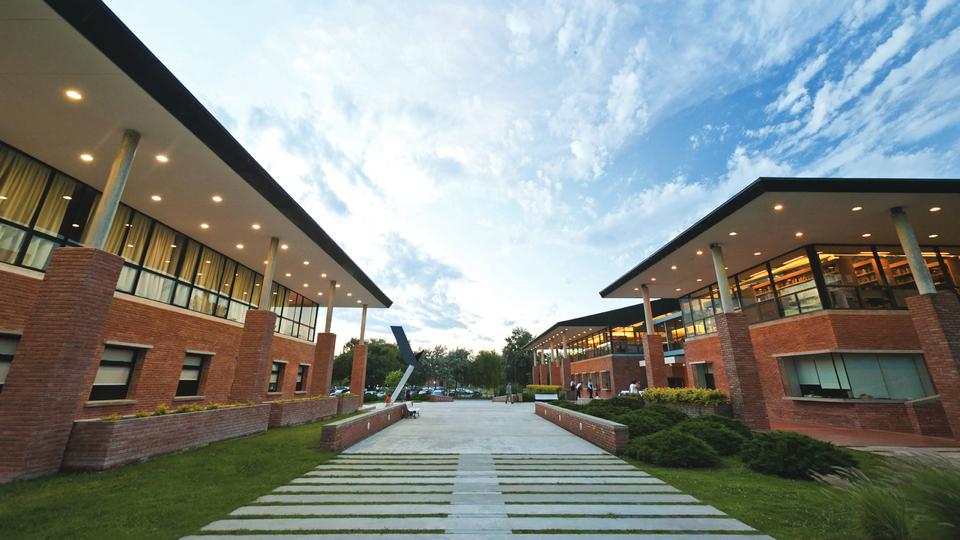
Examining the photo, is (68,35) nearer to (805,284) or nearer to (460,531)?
(460,531)

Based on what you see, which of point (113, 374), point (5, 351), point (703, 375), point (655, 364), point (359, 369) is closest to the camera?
point (5, 351)

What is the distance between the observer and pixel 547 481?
6.52 m

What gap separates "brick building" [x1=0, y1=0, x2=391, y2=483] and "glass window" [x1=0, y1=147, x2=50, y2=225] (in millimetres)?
30

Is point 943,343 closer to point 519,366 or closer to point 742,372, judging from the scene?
point 742,372

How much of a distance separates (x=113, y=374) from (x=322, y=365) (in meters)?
9.29

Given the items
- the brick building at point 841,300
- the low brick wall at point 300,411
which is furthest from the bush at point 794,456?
the low brick wall at point 300,411

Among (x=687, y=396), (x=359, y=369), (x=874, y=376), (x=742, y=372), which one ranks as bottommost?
(x=687, y=396)

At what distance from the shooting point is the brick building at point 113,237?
631cm

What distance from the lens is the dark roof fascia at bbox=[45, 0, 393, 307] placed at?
575 centimetres

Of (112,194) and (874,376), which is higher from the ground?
(112,194)

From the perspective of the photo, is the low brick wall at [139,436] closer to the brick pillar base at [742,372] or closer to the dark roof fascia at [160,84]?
the dark roof fascia at [160,84]

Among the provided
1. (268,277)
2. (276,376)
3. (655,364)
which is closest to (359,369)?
(276,376)

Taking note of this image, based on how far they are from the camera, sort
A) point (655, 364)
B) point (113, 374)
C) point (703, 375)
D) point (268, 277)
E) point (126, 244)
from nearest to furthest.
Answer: point (113, 374) → point (126, 244) → point (268, 277) → point (655, 364) → point (703, 375)

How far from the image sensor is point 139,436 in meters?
7.50
